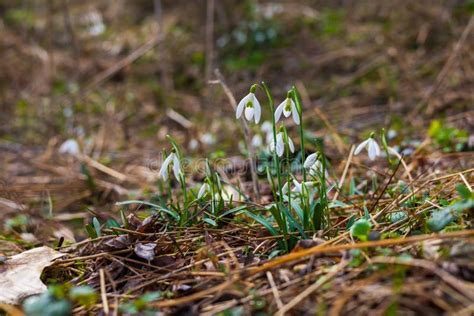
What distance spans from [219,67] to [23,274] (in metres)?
5.73

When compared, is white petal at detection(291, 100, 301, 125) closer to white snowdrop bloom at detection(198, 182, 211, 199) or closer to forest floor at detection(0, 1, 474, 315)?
forest floor at detection(0, 1, 474, 315)

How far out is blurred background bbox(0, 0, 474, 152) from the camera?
16.7 feet

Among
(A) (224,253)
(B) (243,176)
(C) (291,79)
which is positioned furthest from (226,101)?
(A) (224,253)

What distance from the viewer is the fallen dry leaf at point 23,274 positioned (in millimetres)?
1715

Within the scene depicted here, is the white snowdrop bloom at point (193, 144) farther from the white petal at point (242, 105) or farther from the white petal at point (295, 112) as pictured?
the white petal at point (295, 112)

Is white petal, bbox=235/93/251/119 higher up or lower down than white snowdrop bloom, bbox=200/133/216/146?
lower down

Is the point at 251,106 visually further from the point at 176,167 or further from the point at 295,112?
the point at 176,167

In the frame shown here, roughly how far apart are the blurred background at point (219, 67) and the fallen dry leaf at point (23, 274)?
2.51 meters

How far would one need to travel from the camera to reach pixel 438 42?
6.37m

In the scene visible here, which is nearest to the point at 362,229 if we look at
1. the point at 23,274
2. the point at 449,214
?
the point at 449,214

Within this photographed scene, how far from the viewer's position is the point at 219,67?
23.8 feet

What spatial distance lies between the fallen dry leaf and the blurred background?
98.9 inches

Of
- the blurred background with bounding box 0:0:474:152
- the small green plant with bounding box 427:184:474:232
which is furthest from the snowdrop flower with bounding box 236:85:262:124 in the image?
the blurred background with bounding box 0:0:474:152

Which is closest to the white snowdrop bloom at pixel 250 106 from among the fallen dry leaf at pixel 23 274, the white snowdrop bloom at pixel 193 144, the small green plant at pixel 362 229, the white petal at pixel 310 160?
the white petal at pixel 310 160
